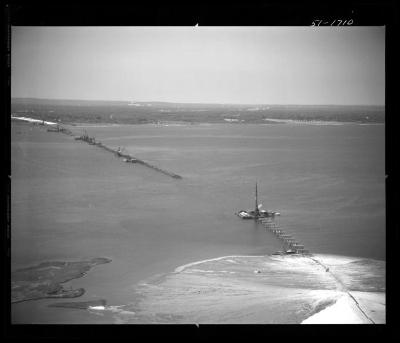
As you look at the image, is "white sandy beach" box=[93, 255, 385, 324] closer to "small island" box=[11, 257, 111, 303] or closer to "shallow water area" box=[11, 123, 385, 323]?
"shallow water area" box=[11, 123, 385, 323]

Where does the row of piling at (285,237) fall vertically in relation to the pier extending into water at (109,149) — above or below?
below

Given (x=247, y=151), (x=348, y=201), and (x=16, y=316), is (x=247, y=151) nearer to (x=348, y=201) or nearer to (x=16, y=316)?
(x=348, y=201)

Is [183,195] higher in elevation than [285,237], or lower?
higher
